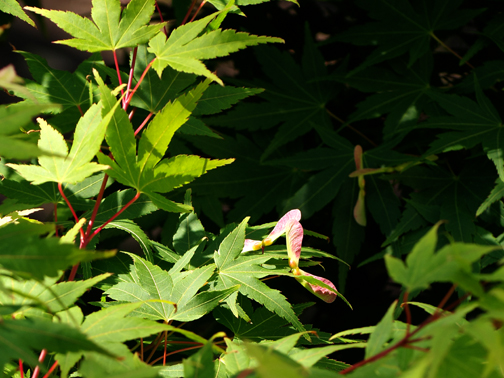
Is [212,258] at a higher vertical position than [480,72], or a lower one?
lower

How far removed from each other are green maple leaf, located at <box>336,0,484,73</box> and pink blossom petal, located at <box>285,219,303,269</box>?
56 cm

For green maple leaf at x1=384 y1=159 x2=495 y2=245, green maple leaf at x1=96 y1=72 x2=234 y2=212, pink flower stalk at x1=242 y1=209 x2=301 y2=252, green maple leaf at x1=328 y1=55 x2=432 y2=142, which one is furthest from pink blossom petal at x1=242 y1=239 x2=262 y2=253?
green maple leaf at x1=328 y1=55 x2=432 y2=142

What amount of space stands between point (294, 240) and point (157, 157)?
0.68 feet

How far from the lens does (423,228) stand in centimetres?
88

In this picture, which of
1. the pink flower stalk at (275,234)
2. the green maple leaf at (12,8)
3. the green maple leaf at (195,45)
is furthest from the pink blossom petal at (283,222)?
the green maple leaf at (12,8)

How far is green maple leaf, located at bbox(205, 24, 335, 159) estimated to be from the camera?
40.2 inches

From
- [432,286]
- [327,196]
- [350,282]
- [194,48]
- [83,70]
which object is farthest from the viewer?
[350,282]

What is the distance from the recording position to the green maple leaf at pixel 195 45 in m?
0.51

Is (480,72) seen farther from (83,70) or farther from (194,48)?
(83,70)

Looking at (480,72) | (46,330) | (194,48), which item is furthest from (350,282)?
(46,330)

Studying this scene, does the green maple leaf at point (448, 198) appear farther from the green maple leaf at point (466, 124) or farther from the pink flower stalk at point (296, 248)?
the pink flower stalk at point (296, 248)

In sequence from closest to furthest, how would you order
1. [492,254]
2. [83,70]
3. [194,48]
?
[194,48] < [83,70] < [492,254]

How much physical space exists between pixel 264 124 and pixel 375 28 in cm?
35

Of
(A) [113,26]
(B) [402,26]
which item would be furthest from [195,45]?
(B) [402,26]
